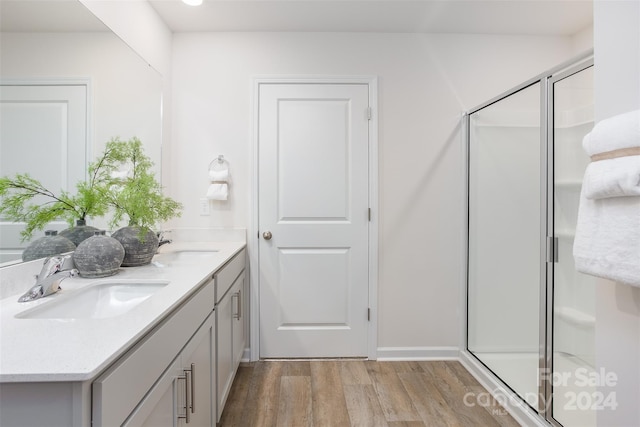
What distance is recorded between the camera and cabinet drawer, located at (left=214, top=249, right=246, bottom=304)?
163cm

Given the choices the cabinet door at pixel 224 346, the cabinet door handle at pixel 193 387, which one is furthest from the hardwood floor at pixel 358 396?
the cabinet door handle at pixel 193 387

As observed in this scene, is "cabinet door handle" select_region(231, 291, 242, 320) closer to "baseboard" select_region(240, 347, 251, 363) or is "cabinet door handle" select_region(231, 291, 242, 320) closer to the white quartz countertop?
"baseboard" select_region(240, 347, 251, 363)

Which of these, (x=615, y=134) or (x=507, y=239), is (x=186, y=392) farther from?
(x=507, y=239)

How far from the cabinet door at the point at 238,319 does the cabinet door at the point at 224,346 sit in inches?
2.9

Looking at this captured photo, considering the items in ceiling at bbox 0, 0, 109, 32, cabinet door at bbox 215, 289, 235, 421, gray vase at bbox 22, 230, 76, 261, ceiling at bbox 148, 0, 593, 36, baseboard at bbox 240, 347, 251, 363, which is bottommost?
baseboard at bbox 240, 347, 251, 363

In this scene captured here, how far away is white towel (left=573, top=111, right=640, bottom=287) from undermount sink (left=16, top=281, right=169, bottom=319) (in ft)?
4.89

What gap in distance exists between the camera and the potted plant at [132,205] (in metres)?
1.59

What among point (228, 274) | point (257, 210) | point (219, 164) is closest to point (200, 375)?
point (228, 274)

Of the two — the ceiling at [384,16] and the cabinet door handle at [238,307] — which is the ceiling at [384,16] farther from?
the cabinet door handle at [238,307]

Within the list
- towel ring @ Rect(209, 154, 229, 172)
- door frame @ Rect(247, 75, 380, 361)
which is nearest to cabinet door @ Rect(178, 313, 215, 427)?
door frame @ Rect(247, 75, 380, 361)

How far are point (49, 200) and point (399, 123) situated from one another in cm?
210

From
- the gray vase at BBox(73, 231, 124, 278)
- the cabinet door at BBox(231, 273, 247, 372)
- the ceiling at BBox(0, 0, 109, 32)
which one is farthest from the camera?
the cabinet door at BBox(231, 273, 247, 372)

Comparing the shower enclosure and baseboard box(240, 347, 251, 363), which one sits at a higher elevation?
the shower enclosure

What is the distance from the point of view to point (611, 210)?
0.98 m
